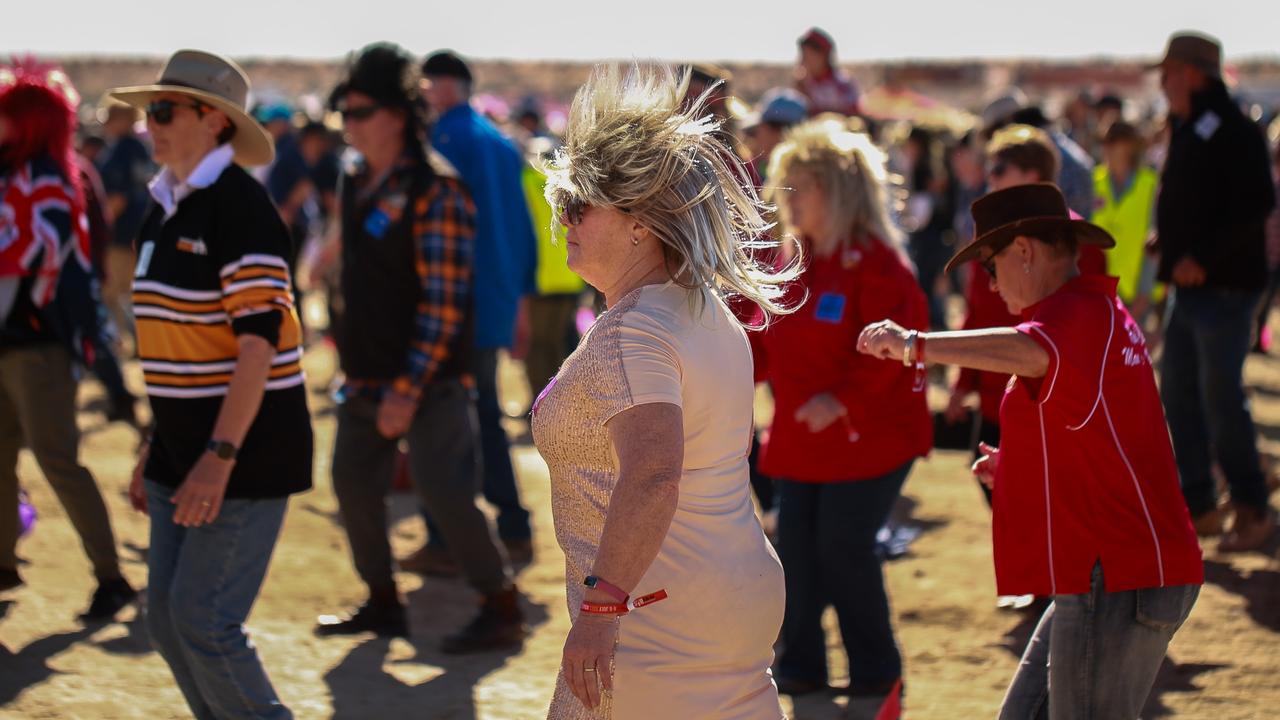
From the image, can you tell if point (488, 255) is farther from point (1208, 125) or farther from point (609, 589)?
point (609, 589)

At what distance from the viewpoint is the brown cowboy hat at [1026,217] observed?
338 centimetres

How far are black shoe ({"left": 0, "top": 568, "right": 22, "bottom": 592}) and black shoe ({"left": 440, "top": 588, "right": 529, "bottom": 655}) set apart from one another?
5.83 feet

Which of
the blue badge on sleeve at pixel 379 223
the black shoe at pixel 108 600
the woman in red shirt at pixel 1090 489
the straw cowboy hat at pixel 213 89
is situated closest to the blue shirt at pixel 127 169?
the black shoe at pixel 108 600

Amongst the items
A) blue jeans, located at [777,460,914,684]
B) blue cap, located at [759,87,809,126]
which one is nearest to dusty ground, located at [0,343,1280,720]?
blue jeans, located at [777,460,914,684]

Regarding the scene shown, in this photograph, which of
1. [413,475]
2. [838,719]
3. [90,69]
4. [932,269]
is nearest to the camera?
[838,719]

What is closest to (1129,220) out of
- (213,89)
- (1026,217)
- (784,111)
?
(784,111)

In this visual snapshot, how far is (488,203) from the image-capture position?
6.57 meters

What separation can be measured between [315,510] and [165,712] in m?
3.04

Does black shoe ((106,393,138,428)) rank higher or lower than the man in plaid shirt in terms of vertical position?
lower

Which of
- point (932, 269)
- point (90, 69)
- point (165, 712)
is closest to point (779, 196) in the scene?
point (165, 712)

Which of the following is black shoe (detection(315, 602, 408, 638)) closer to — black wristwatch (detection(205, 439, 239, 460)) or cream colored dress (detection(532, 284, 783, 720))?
black wristwatch (detection(205, 439, 239, 460))

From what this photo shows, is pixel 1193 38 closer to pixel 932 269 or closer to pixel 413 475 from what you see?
pixel 413 475

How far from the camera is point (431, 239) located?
5.16 meters

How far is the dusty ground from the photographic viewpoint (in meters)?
4.90
